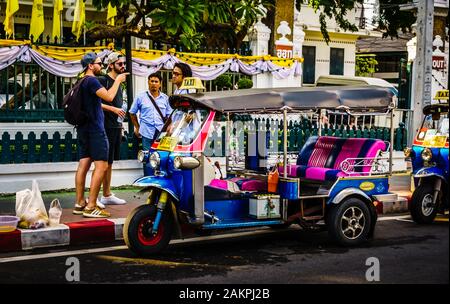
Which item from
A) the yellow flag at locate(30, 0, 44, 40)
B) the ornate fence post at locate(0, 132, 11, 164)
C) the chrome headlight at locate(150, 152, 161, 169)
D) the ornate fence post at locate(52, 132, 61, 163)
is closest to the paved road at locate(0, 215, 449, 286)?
the chrome headlight at locate(150, 152, 161, 169)

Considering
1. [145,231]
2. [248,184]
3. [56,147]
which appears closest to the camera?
[145,231]

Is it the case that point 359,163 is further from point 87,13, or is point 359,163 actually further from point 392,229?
point 87,13

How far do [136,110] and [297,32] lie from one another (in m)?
7.72

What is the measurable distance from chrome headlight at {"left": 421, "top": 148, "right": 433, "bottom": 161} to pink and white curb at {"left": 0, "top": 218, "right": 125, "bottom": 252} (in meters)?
3.96

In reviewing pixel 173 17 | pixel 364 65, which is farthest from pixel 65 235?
pixel 364 65

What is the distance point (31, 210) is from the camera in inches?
285

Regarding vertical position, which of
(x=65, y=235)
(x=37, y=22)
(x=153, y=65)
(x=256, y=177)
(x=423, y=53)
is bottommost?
(x=65, y=235)

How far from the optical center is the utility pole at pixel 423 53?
10.9 meters

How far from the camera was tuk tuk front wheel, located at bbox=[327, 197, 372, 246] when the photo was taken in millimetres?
6852

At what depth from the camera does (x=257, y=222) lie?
6855 mm

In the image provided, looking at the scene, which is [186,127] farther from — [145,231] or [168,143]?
[145,231]

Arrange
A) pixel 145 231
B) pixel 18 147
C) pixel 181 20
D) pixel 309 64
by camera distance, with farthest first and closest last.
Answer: pixel 309 64
pixel 181 20
pixel 18 147
pixel 145 231

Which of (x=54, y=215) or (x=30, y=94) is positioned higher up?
(x=30, y=94)

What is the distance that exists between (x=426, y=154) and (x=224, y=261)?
3.54 m
